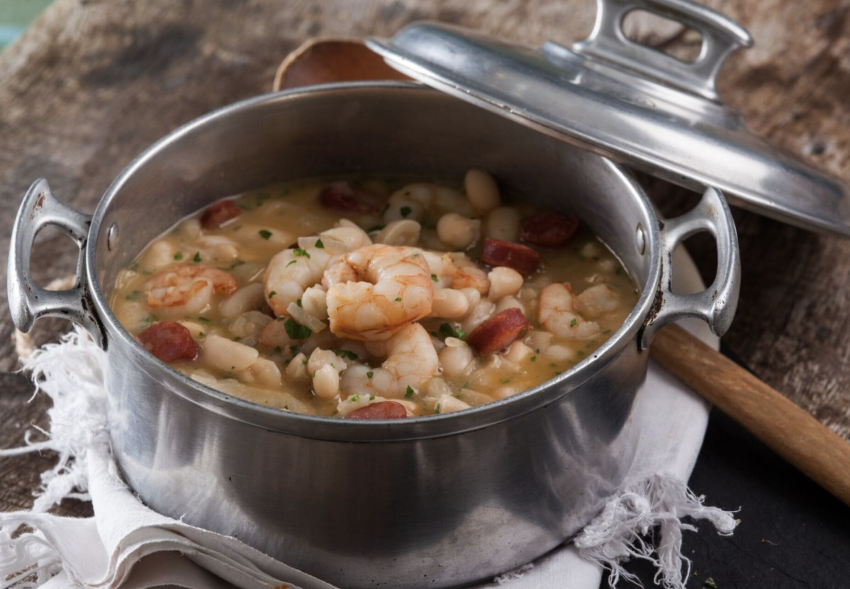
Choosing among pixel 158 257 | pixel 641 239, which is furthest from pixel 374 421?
pixel 158 257

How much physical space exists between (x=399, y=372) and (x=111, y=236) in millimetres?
768

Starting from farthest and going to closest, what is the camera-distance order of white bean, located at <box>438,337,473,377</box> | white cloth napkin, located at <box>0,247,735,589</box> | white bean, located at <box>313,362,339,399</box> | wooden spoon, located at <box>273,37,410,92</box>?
wooden spoon, located at <box>273,37,410,92</box>
white bean, located at <box>438,337,473,377</box>
white bean, located at <box>313,362,339,399</box>
white cloth napkin, located at <box>0,247,735,589</box>

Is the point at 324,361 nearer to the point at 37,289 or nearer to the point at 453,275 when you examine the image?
the point at 453,275

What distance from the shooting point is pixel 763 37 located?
12.3 ft

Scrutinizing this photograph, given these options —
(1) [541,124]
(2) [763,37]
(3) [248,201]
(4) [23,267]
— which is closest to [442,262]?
(1) [541,124]

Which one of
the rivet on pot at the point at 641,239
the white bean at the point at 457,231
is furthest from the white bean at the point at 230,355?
the rivet on pot at the point at 641,239

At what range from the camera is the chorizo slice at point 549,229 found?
2619 millimetres

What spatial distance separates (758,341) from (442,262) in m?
0.90

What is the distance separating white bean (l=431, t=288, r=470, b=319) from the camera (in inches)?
87.1

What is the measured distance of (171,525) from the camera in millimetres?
1863

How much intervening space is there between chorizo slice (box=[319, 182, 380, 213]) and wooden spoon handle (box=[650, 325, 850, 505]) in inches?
32.6

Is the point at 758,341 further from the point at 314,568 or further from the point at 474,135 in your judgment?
the point at 314,568

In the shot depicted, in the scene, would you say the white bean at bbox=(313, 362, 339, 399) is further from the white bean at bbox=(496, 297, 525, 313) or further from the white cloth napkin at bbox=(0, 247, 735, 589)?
the white bean at bbox=(496, 297, 525, 313)

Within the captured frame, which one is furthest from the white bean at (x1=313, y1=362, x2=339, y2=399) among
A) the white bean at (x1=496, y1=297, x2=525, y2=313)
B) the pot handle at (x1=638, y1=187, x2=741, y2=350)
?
the pot handle at (x1=638, y1=187, x2=741, y2=350)
